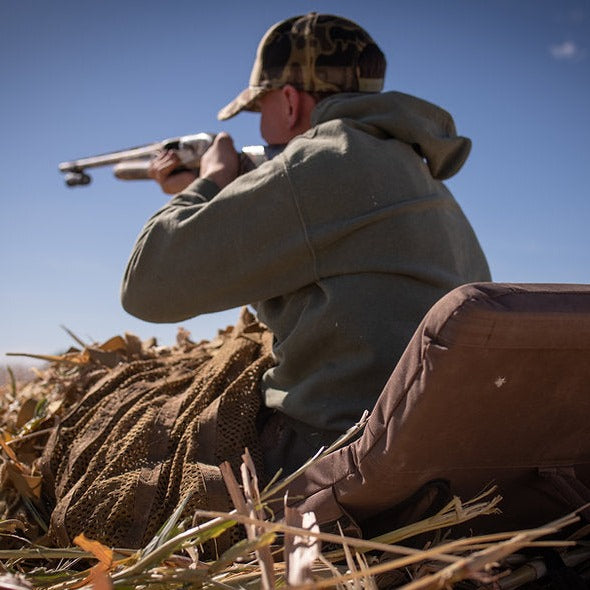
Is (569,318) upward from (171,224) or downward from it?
downward

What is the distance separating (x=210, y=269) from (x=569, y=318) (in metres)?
1.16

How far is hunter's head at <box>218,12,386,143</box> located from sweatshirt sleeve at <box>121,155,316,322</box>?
0.55 meters

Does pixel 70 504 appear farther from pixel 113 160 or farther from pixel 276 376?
pixel 113 160

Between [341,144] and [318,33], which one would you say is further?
[318,33]

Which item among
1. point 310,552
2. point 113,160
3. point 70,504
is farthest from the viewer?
point 113,160

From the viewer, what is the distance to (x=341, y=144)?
228cm

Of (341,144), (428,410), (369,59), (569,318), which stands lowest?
(428,410)

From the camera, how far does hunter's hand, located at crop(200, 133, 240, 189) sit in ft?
9.37

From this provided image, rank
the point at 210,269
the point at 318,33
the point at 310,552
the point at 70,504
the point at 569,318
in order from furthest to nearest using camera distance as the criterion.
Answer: the point at 318,33
the point at 210,269
the point at 70,504
the point at 569,318
the point at 310,552

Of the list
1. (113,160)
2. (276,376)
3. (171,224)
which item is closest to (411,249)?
(276,376)

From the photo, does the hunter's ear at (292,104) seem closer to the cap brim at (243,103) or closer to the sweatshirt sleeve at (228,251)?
the cap brim at (243,103)

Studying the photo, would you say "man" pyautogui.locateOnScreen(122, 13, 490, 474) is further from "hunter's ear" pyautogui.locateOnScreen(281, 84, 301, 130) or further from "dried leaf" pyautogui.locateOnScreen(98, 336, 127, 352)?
"dried leaf" pyautogui.locateOnScreen(98, 336, 127, 352)

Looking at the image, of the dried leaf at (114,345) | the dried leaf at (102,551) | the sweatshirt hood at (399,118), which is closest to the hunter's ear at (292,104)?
the sweatshirt hood at (399,118)

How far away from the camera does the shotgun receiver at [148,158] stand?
292 cm
